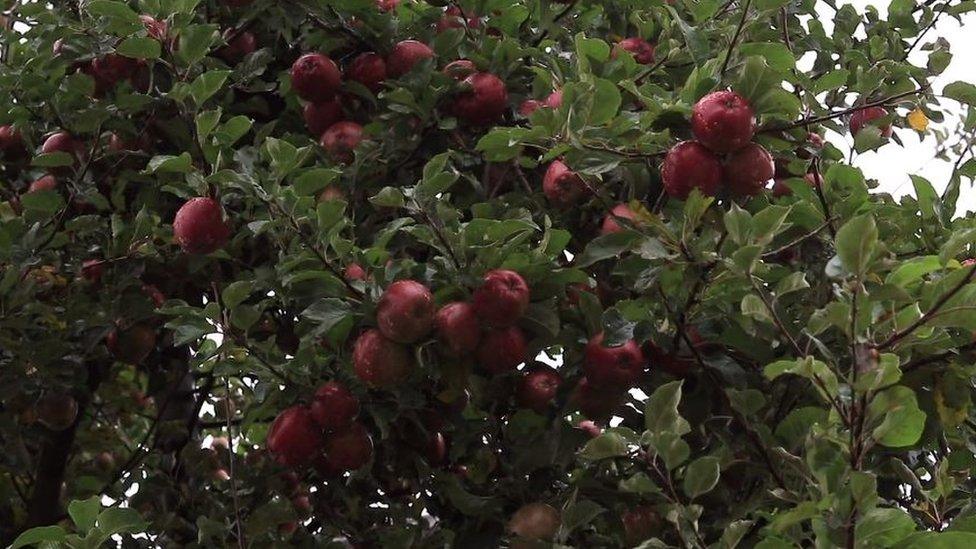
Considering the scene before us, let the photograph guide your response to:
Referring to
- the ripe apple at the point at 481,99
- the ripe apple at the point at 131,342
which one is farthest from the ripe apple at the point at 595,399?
the ripe apple at the point at 131,342

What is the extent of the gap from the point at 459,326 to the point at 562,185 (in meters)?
0.38

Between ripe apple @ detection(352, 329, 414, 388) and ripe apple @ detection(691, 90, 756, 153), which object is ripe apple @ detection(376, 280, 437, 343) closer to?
ripe apple @ detection(352, 329, 414, 388)

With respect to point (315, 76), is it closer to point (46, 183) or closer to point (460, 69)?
point (460, 69)

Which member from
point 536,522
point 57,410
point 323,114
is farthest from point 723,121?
point 57,410

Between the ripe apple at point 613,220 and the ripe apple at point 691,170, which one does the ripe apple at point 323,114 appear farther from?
the ripe apple at point 691,170

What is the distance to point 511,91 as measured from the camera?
2535mm

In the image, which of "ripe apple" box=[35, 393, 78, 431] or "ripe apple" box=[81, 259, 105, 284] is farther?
"ripe apple" box=[35, 393, 78, 431]

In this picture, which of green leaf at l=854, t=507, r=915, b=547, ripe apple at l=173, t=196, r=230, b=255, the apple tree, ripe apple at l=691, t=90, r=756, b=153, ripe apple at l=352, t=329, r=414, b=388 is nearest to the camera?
green leaf at l=854, t=507, r=915, b=547

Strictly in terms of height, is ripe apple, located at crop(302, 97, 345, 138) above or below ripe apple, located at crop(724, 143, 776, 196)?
below

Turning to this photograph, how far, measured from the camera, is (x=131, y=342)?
266cm

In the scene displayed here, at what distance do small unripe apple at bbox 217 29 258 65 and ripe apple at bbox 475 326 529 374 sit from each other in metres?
1.19

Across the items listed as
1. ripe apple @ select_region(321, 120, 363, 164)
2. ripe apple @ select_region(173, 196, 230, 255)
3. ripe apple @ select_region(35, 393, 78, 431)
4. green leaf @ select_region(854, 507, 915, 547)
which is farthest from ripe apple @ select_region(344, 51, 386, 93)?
green leaf @ select_region(854, 507, 915, 547)

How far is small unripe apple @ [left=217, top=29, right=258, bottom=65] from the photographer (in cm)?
276

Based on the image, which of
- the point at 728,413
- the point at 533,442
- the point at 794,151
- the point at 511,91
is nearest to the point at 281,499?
the point at 533,442
